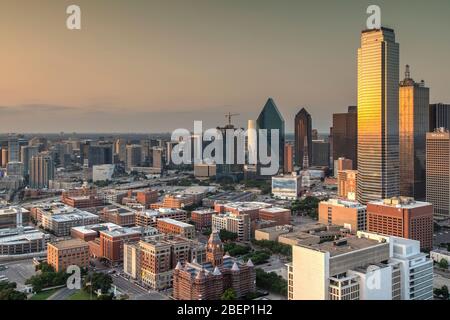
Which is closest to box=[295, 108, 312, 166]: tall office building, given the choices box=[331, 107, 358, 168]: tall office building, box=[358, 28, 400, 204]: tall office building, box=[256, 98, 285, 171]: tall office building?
box=[256, 98, 285, 171]: tall office building

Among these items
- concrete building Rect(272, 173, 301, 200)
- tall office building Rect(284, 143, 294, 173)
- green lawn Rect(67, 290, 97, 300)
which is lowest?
green lawn Rect(67, 290, 97, 300)

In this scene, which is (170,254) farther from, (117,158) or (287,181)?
(117,158)

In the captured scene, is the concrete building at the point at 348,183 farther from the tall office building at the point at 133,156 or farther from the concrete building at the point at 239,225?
the tall office building at the point at 133,156

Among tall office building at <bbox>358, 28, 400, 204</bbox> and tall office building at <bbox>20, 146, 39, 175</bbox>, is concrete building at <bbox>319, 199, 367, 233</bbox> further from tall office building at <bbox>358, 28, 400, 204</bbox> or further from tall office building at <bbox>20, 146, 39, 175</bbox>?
tall office building at <bbox>20, 146, 39, 175</bbox>

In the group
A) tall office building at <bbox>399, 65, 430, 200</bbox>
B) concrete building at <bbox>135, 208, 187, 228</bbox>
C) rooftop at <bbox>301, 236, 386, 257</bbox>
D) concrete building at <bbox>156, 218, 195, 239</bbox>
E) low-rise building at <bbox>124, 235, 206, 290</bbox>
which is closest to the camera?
rooftop at <bbox>301, 236, 386, 257</bbox>

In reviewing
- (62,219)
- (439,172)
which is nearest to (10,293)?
(62,219)
